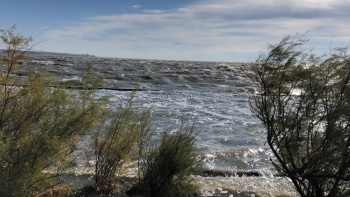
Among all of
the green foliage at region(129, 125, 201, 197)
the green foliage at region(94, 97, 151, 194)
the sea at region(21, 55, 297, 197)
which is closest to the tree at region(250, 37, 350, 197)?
the sea at region(21, 55, 297, 197)

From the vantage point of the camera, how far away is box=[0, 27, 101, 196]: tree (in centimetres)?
538

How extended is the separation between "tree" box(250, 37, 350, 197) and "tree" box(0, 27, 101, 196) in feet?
9.39

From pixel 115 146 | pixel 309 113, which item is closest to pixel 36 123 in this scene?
pixel 115 146

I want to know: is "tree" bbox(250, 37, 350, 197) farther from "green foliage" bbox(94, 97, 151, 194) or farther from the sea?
"green foliage" bbox(94, 97, 151, 194)

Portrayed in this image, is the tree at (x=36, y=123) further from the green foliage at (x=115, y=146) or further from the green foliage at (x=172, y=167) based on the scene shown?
the green foliage at (x=172, y=167)

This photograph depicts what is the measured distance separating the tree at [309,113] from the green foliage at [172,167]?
1472 mm

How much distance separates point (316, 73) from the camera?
6.21 meters


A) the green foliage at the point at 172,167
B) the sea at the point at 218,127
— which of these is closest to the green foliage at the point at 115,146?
the green foliage at the point at 172,167

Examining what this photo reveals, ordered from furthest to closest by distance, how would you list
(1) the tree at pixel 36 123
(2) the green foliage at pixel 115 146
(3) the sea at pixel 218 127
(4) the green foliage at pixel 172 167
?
(3) the sea at pixel 218 127
(2) the green foliage at pixel 115 146
(4) the green foliage at pixel 172 167
(1) the tree at pixel 36 123

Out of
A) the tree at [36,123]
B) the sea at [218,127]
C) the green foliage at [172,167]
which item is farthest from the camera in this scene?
the sea at [218,127]

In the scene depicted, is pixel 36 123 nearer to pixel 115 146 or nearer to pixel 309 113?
pixel 115 146

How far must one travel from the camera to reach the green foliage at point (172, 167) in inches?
276

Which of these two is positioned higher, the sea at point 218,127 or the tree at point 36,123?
the tree at point 36,123

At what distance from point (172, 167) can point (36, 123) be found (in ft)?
7.88
